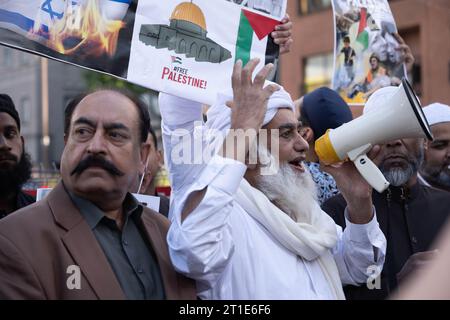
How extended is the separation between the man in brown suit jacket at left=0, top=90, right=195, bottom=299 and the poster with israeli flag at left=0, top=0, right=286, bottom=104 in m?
0.22

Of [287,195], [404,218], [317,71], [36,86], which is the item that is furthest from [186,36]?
[36,86]

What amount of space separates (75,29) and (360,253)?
62.0 inches

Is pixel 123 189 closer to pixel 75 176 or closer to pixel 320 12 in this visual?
pixel 75 176

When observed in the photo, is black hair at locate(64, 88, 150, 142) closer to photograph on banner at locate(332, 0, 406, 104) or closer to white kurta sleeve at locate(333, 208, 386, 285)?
white kurta sleeve at locate(333, 208, 386, 285)

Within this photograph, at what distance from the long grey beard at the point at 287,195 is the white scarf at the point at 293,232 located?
107 mm

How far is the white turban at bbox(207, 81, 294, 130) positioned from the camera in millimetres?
2623

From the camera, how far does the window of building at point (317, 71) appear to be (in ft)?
64.8

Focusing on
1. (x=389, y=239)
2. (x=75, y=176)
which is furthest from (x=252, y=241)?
(x=389, y=239)

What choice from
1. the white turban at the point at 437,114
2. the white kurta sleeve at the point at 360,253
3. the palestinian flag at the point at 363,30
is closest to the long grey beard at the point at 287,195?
the white kurta sleeve at the point at 360,253

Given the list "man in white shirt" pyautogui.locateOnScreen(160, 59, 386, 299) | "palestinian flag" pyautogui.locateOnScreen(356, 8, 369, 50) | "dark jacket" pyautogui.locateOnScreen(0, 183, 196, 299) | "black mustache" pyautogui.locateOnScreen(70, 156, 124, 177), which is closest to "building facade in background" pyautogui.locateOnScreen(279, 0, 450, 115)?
"palestinian flag" pyautogui.locateOnScreen(356, 8, 369, 50)

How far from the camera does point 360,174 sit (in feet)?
8.86

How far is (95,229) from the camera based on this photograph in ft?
6.95

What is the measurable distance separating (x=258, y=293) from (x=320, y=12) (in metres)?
18.6

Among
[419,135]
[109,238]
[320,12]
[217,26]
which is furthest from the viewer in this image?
[320,12]
